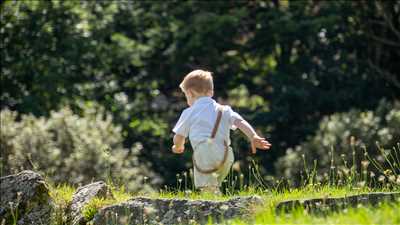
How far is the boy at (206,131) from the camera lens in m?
8.32

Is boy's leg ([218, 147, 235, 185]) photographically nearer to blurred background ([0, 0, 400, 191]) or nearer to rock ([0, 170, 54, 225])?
rock ([0, 170, 54, 225])

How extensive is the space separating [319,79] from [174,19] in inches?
150

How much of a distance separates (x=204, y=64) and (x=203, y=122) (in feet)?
52.8

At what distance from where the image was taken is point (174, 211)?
7.59 metres

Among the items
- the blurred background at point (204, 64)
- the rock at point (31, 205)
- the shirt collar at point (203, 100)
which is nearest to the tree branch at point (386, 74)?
the blurred background at point (204, 64)

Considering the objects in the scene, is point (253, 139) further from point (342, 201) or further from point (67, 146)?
point (67, 146)

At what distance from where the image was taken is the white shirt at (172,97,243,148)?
8.38 m

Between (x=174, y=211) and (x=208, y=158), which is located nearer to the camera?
(x=174, y=211)

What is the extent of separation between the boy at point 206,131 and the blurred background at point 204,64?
1271cm

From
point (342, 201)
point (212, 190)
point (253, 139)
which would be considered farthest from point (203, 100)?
point (342, 201)

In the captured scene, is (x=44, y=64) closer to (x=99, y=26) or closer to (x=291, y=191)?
(x=99, y=26)

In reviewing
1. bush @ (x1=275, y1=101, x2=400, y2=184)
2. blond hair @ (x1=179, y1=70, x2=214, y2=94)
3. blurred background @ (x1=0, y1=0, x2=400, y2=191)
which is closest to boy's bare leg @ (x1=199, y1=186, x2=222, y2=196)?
blond hair @ (x1=179, y1=70, x2=214, y2=94)

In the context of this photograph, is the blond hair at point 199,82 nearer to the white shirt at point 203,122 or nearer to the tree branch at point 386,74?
the white shirt at point 203,122

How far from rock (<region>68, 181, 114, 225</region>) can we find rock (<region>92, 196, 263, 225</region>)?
34 centimetres
